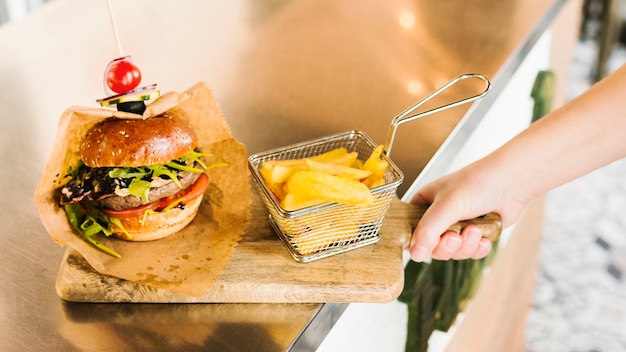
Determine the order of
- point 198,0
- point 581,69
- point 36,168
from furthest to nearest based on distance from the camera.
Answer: point 581,69
point 198,0
point 36,168

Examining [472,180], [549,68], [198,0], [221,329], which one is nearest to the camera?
[221,329]

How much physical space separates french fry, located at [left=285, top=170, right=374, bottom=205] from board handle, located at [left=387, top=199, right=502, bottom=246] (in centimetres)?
19

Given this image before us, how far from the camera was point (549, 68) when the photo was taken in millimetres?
2143

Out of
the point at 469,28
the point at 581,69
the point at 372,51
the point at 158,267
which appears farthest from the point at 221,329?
the point at 581,69

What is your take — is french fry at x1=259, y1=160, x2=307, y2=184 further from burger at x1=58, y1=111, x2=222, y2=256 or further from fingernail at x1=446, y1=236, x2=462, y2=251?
fingernail at x1=446, y1=236, x2=462, y2=251

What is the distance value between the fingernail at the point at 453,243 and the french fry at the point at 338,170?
198mm

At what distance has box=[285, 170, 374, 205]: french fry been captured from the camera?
995mm

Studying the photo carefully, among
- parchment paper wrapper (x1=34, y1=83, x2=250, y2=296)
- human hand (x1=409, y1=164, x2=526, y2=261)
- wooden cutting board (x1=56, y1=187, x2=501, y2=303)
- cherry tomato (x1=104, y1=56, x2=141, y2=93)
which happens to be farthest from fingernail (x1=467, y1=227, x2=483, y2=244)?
cherry tomato (x1=104, y1=56, x2=141, y2=93)

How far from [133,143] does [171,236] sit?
19 cm

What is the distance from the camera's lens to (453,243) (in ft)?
3.78

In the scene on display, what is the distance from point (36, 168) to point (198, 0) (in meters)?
0.87

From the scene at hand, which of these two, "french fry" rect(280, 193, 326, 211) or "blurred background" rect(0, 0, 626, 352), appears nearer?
"french fry" rect(280, 193, 326, 211)

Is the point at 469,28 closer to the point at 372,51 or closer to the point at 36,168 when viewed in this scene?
the point at 372,51

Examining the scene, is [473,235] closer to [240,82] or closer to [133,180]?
[133,180]
